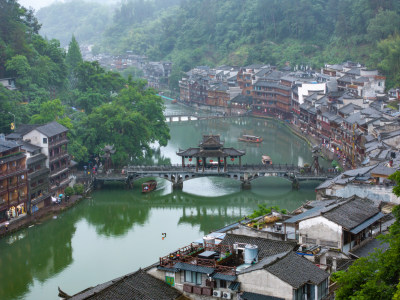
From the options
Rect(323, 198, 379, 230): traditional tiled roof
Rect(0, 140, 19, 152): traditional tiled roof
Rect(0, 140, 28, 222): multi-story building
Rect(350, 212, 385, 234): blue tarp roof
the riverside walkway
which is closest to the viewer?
Rect(350, 212, 385, 234): blue tarp roof

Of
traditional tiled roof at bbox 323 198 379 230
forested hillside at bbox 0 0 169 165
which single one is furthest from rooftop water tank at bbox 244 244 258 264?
forested hillside at bbox 0 0 169 165

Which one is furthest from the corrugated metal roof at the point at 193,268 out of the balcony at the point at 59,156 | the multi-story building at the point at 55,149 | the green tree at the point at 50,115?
the green tree at the point at 50,115

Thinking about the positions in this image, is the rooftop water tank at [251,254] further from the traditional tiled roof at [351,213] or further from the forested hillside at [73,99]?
the forested hillside at [73,99]

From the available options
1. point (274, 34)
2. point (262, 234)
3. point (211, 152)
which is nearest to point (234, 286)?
point (262, 234)

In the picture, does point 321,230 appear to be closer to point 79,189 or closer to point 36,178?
point 36,178

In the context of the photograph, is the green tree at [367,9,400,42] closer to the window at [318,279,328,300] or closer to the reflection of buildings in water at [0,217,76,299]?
the reflection of buildings in water at [0,217,76,299]

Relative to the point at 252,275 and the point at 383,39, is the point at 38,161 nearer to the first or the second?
the point at 252,275

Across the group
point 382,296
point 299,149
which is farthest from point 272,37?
point 382,296
